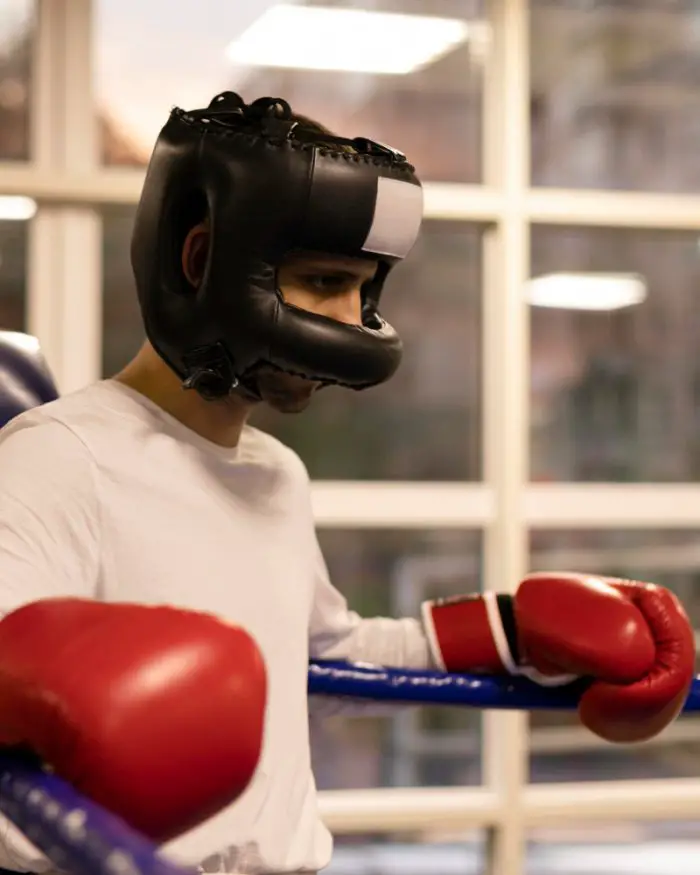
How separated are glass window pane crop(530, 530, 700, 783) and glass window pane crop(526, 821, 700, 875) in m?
0.38

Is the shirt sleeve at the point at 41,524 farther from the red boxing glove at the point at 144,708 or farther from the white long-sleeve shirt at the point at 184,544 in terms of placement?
the red boxing glove at the point at 144,708

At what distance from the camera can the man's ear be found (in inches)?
50.3

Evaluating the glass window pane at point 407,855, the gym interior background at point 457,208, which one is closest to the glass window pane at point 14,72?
the gym interior background at point 457,208

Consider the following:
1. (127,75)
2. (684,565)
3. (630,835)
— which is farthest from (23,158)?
(630,835)

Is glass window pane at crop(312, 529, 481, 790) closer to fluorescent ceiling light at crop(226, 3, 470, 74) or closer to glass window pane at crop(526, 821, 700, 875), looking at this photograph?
glass window pane at crop(526, 821, 700, 875)

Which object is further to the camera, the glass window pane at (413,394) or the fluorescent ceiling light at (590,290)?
the fluorescent ceiling light at (590,290)

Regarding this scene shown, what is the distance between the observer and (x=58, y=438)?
1.21m

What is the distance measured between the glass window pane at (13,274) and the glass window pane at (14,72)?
0.14 meters

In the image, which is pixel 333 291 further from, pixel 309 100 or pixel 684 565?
pixel 684 565

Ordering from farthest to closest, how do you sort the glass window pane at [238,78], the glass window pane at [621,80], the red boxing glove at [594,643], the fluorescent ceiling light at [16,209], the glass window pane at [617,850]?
the glass window pane at [617,850], the glass window pane at [621,80], the glass window pane at [238,78], the fluorescent ceiling light at [16,209], the red boxing glove at [594,643]

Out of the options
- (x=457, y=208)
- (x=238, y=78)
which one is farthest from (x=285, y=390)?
(x=238, y=78)

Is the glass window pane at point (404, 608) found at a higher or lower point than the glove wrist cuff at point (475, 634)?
lower

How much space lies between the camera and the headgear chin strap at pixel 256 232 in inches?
48.5

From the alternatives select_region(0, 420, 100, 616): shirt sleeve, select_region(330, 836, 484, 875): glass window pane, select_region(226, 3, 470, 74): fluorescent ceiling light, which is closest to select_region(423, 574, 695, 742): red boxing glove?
select_region(0, 420, 100, 616): shirt sleeve
